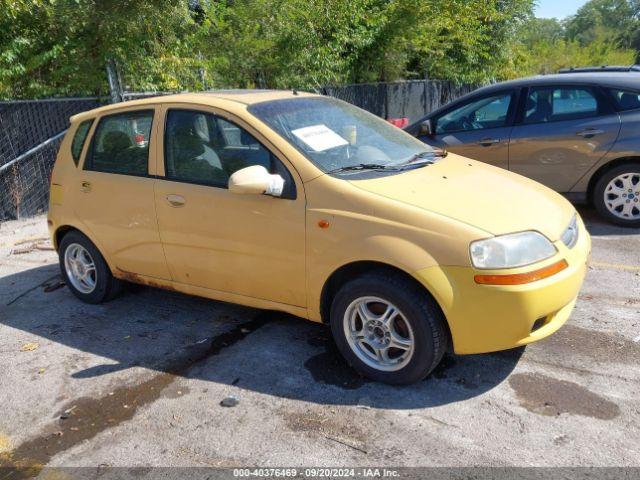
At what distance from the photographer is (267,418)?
3361mm

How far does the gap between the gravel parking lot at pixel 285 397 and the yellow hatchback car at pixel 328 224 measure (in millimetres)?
344

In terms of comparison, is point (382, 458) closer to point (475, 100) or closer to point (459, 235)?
point (459, 235)

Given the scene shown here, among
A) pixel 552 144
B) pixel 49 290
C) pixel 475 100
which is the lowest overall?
pixel 49 290

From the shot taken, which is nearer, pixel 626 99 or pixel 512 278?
pixel 512 278

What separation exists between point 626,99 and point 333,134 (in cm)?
416

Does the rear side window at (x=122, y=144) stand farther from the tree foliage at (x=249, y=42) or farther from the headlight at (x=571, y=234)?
the tree foliage at (x=249, y=42)

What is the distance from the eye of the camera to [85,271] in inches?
205

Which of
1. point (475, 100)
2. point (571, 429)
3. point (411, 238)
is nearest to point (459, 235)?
point (411, 238)

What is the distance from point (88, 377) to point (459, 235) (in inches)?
101

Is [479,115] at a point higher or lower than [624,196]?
higher

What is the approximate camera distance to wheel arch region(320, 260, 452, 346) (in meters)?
3.35

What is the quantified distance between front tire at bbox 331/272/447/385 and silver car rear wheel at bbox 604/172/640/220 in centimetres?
416

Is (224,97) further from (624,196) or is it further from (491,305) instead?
(624,196)

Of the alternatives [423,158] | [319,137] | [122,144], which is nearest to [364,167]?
[319,137]
